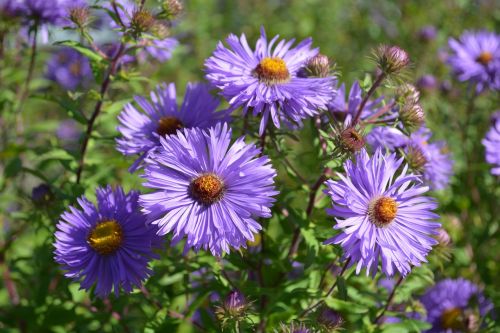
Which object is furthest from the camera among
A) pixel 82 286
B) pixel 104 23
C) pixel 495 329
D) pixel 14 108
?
pixel 104 23

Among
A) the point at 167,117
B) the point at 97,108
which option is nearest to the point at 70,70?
the point at 97,108

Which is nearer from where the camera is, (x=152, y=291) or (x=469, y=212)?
(x=152, y=291)

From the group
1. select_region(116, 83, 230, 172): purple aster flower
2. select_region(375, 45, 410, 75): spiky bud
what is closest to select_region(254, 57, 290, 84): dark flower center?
select_region(116, 83, 230, 172): purple aster flower

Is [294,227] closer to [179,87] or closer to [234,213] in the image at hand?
[234,213]

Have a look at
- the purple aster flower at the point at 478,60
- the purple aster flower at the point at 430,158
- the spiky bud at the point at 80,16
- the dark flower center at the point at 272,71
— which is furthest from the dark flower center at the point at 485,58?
the spiky bud at the point at 80,16

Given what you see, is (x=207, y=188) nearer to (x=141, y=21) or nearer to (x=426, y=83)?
(x=141, y=21)

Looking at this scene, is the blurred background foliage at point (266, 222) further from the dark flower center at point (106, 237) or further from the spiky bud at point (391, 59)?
the dark flower center at point (106, 237)

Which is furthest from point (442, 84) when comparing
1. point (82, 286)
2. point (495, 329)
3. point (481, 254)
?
point (82, 286)
